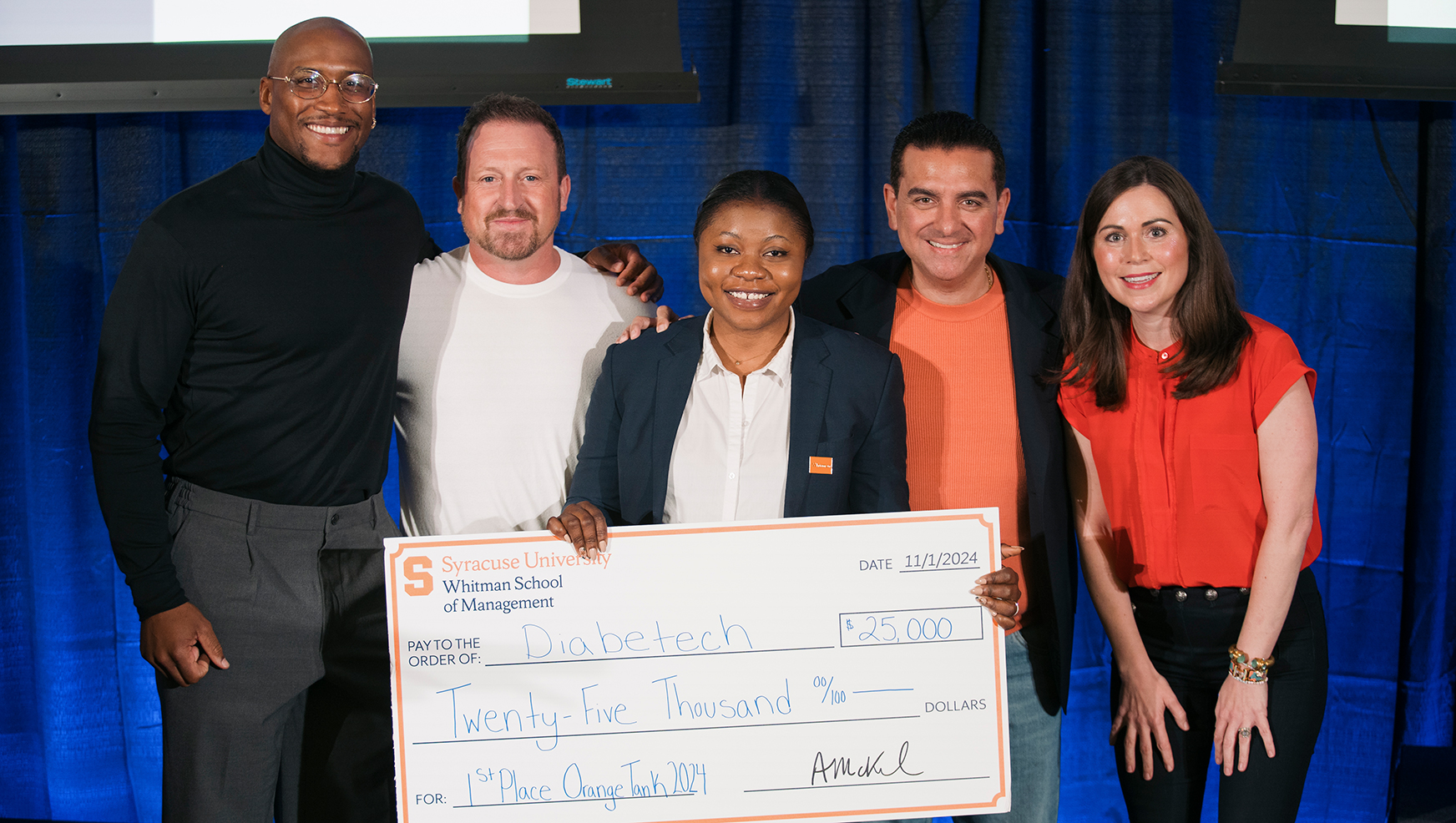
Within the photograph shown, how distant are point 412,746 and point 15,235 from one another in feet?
6.95

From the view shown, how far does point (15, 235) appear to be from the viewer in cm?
251

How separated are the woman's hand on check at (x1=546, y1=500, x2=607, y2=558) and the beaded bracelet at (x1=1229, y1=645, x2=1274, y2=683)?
1112mm

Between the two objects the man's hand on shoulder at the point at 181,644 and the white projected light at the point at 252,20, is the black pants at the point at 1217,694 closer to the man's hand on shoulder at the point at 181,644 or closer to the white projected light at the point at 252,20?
the man's hand on shoulder at the point at 181,644

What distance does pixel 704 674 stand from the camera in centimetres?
152

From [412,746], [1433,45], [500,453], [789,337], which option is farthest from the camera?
[1433,45]

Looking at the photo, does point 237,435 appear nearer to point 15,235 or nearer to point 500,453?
point 500,453

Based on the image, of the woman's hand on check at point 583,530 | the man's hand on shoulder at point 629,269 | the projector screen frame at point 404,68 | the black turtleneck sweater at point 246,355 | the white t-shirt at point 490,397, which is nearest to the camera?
the woman's hand on check at point 583,530

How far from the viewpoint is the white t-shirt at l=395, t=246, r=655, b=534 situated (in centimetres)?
178

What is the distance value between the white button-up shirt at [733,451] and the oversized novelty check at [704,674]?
83 mm

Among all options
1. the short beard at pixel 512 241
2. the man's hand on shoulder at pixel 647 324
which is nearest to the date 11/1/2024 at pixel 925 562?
the man's hand on shoulder at pixel 647 324

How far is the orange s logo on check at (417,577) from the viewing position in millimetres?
1477

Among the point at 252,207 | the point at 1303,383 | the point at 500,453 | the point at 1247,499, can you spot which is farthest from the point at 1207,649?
the point at 252,207

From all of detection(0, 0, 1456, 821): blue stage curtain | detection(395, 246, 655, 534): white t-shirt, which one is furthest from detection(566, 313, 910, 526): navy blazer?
detection(0, 0, 1456, 821): blue stage curtain

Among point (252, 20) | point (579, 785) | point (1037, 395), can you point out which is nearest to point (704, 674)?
point (579, 785)
